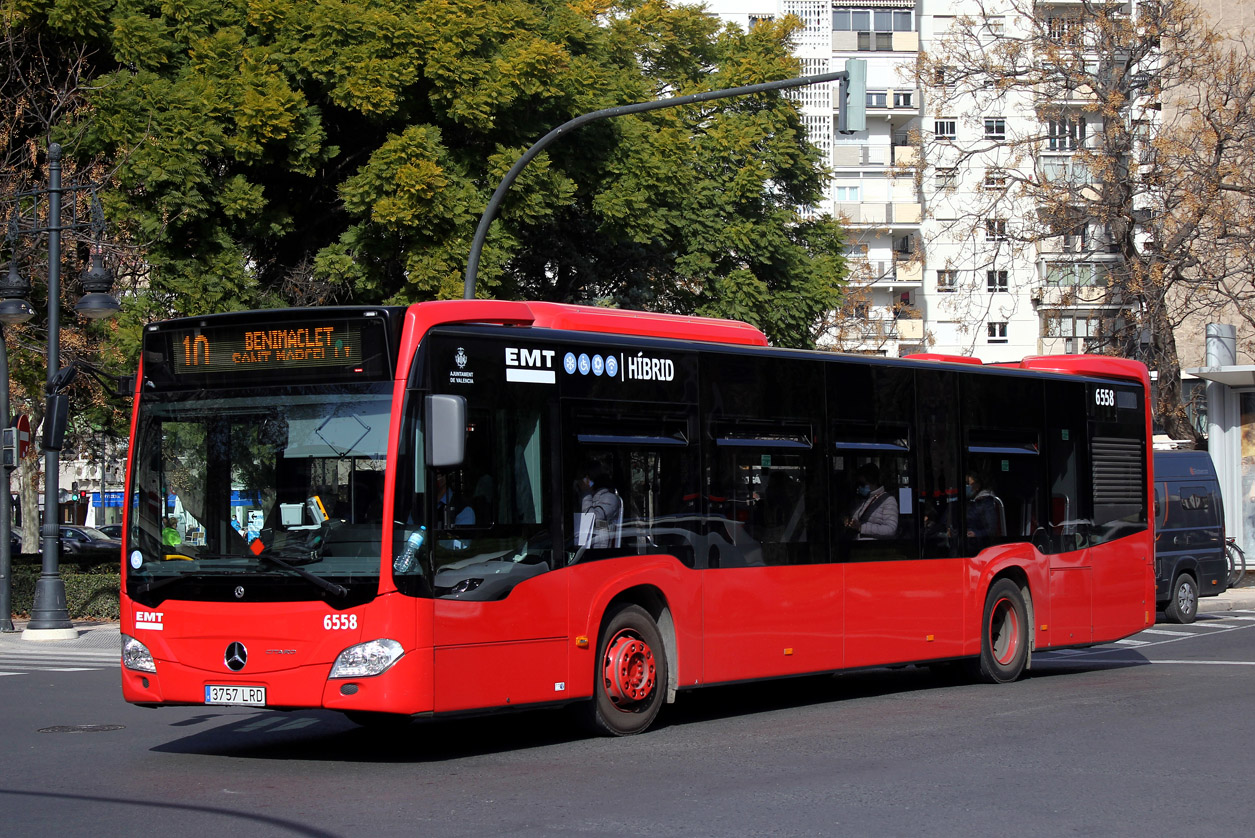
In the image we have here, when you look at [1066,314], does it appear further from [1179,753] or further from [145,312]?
[1179,753]

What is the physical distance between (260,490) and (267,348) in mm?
957

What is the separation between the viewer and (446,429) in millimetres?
9727

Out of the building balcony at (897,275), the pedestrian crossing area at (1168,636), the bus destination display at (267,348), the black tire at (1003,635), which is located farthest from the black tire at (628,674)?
the building balcony at (897,275)

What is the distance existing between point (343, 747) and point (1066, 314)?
2895 cm

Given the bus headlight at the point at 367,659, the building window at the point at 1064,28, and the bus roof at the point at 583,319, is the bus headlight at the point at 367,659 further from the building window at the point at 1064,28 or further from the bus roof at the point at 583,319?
the building window at the point at 1064,28

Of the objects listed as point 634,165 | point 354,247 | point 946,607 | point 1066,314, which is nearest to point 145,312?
point 354,247

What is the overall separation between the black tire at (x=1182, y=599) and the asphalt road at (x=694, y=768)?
10505 millimetres

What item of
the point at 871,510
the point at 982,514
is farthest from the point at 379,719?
the point at 982,514

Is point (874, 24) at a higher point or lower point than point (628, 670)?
higher

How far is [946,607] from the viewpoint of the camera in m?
14.5

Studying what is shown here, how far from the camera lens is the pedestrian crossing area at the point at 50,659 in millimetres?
18531

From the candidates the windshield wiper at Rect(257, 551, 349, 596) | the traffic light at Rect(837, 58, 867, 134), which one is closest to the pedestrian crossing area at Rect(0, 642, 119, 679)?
the windshield wiper at Rect(257, 551, 349, 596)

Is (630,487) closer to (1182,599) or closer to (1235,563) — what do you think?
(1182,599)

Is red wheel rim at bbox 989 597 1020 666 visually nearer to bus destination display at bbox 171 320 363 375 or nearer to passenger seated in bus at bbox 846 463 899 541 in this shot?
passenger seated in bus at bbox 846 463 899 541
